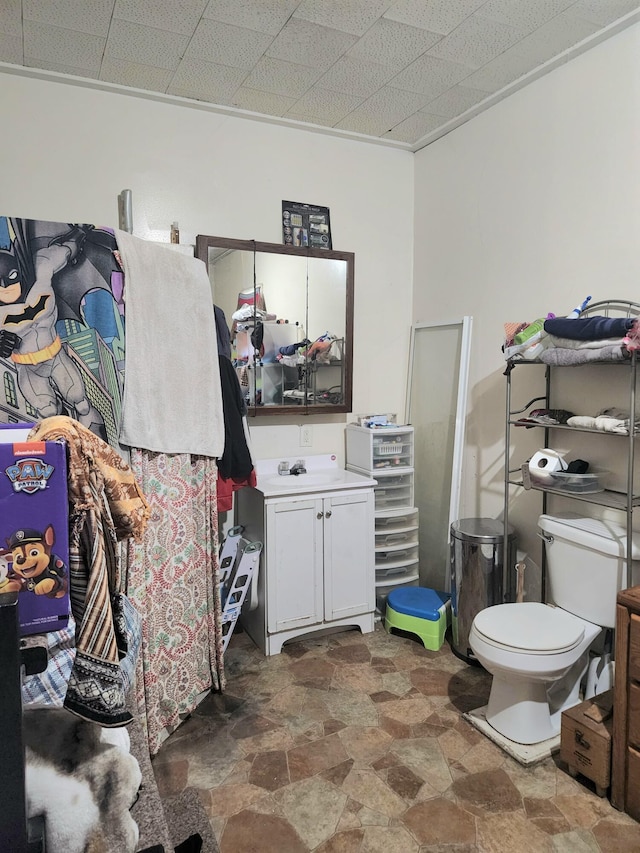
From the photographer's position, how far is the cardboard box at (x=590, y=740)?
1862 mm

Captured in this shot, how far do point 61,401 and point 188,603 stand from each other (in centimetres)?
96

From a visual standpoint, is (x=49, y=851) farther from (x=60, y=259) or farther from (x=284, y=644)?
(x=284, y=644)

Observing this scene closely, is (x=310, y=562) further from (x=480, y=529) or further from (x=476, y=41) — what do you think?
(x=476, y=41)

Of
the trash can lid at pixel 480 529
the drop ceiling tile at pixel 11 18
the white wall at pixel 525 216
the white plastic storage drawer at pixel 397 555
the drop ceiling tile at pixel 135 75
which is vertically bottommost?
the white plastic storage drawer at pixel 397 555

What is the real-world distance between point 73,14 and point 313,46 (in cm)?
95

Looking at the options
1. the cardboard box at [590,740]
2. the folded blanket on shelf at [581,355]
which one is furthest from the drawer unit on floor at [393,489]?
the cardboard box at [590,740]

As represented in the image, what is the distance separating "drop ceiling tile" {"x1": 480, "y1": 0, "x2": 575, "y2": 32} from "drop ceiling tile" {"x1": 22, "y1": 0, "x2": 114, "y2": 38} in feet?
4.73

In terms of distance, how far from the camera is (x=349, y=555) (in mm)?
3012

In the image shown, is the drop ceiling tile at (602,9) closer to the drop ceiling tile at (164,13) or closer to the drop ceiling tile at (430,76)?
the drop ceiling tile at (430,76)

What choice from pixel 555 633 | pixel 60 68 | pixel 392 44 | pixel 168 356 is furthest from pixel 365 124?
pixel 555 633

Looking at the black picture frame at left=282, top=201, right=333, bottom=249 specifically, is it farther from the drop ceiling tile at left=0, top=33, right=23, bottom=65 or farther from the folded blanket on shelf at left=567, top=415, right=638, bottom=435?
the folded blanket on shelf at left=567, top=415, right=638, bottom=435

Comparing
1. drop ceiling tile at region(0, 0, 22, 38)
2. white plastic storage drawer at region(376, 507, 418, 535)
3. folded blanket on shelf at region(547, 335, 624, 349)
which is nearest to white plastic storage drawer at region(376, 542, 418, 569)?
white plastic storage drawer at region(376, 507, 418, 535)

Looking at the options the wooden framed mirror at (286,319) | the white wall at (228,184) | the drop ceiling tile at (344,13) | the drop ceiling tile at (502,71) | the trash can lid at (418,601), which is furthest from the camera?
the wooden framed mirror at (286,319)

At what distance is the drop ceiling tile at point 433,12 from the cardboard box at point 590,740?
2.61 meters
